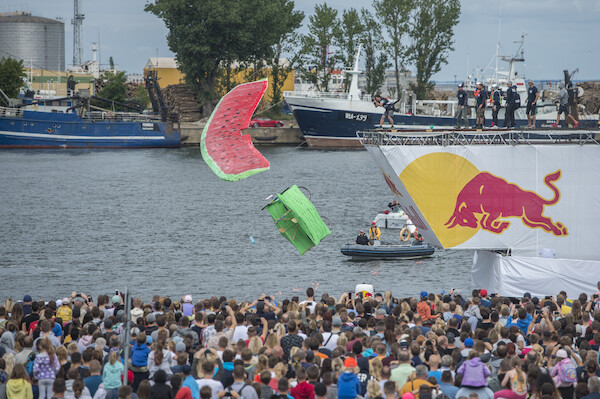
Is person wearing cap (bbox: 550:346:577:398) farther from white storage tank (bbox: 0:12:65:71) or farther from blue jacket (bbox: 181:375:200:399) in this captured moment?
white storage tank (bbox: 0:12:65:71)

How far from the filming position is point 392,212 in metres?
43.1

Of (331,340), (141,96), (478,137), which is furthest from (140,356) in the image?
(141,96)

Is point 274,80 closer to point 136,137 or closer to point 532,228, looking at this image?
point 136,137

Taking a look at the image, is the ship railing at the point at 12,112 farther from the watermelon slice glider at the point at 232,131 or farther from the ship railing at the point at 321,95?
the watermelon slice glider at the point at 232,131

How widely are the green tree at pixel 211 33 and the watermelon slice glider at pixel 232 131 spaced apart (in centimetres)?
6636

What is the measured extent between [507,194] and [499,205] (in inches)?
13.8

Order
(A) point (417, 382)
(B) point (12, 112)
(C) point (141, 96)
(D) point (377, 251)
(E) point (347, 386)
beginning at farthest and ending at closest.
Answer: (C) point (141, 96) < (B) point (12, 112) < (D) point (377, 251) < (A) point (417, 382) < (E) point (347, 386)

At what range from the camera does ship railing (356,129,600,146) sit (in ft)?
68.4

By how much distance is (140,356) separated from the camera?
37.7ft

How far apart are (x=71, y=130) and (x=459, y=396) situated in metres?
75.0

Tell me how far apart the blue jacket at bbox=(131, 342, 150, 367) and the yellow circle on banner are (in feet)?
37.0

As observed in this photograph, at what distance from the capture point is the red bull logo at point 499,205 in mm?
20953

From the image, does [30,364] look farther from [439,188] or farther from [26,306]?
[439,188]

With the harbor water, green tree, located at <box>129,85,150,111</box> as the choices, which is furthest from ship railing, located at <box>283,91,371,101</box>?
green tree, located at <box>129,85,150,111</box>
